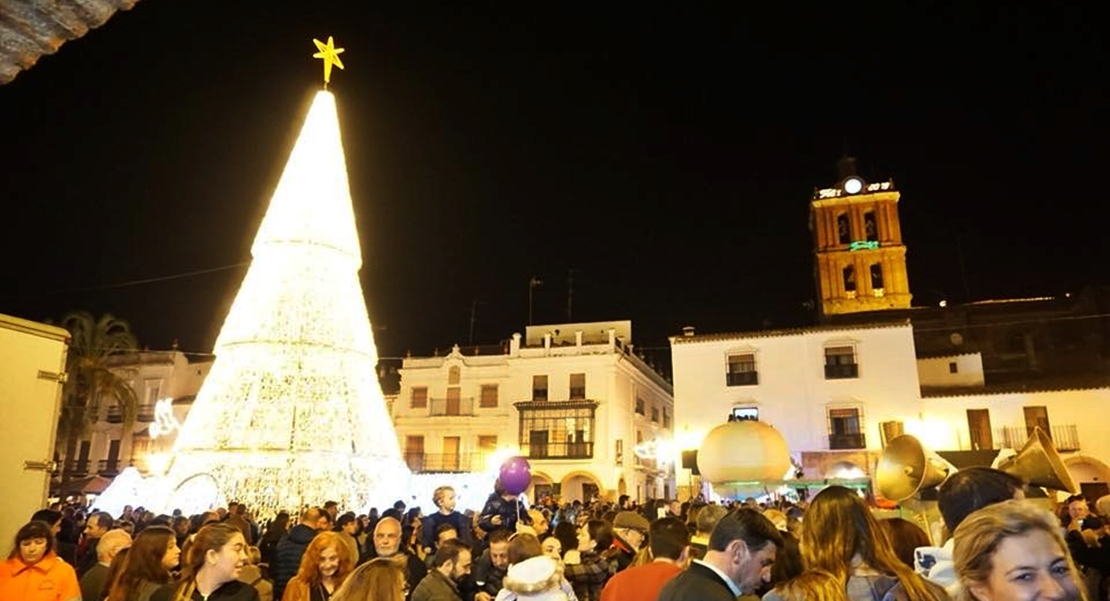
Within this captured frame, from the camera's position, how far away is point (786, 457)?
33.5ft

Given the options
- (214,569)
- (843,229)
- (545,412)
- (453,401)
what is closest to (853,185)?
(843,229)

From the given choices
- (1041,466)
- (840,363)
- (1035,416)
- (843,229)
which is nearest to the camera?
(1041,466)

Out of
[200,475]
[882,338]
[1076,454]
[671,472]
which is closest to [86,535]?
[200,475]

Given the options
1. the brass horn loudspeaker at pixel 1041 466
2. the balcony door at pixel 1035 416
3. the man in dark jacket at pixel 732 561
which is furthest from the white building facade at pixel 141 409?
the man in dark jacket at pixel 732 561

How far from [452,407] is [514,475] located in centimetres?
2830

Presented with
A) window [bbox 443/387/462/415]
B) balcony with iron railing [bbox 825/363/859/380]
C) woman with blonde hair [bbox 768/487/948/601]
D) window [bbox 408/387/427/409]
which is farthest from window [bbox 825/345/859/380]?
woman with blonde hair [bbox 768/487/948/601]

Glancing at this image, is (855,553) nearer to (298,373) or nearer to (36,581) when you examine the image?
(36,581)

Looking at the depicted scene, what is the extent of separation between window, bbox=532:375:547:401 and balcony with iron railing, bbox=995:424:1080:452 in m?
21.9

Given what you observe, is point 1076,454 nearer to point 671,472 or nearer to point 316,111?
point 671,472

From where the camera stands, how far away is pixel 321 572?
5.09 m

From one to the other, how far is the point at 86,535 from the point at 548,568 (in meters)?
7.12

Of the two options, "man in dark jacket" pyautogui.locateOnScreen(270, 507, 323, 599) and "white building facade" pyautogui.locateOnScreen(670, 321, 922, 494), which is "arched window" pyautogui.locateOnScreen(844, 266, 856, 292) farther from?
"man in dark jacket" pyautogui.locateOnScreen(270, 507, 323, 599)

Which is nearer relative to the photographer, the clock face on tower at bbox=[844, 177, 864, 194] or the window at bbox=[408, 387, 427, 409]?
the window at bbox=[408, 387, 427, 409]

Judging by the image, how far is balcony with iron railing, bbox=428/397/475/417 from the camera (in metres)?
40.3
